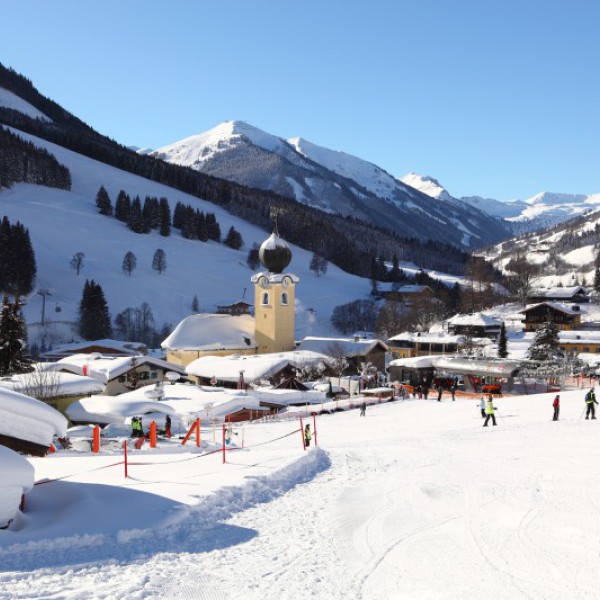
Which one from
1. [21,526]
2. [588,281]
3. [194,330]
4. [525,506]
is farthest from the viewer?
[588,281]

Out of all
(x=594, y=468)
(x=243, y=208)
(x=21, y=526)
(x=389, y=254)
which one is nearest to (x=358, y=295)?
(x=243, y=208)

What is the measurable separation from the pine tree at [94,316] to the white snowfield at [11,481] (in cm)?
6555

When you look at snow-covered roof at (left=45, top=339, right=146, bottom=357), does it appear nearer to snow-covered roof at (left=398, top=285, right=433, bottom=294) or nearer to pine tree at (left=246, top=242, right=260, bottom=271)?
pine tree at (left=246, top=242, right=260, bottom=271)

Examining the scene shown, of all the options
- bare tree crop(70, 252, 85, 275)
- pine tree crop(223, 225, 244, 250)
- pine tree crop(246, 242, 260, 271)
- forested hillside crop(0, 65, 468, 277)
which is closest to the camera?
bare tree crop(70, 252, 85, 275)

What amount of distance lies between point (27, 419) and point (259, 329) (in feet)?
144

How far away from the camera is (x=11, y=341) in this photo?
110 feet

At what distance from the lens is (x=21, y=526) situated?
27.2 ft

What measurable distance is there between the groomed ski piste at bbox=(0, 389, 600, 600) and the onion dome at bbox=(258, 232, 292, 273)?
37655 millimetres

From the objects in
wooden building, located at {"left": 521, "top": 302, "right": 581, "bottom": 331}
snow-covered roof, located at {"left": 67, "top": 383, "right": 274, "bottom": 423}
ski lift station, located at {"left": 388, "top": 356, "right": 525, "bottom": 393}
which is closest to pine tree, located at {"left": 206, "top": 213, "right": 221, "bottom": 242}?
wooden building, located at {"left": 521, "top": 302, "right": 581, "bottom": 331}

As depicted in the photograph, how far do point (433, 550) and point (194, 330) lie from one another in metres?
45.2

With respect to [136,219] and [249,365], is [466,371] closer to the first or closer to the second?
[249,365]

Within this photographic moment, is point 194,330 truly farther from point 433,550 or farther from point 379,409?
point 433,550

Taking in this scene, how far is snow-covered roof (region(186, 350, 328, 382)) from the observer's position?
139ft

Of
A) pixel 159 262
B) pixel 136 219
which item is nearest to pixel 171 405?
pixel 159 262
